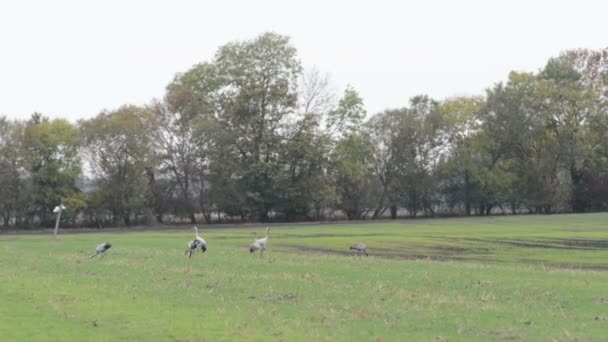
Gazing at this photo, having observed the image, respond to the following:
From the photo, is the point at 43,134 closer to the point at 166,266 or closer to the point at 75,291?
the point at 166,266

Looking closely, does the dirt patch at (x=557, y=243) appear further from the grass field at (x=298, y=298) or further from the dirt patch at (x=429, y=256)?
the grass field at (x=298, y=298)

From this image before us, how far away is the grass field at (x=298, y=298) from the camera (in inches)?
551

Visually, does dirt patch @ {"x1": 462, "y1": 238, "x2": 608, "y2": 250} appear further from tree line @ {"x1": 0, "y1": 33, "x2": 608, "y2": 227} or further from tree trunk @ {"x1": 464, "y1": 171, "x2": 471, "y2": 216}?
tree trunk @ {"x1": 464, "y1": 171, "x2": 471, "y2": 216}

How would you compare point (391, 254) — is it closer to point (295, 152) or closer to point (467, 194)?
point (295, 152)

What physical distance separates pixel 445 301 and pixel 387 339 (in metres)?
5.03

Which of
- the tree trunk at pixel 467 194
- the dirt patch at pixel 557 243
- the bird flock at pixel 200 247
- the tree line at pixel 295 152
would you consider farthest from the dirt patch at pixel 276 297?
the tree trunk at pixel 467 194

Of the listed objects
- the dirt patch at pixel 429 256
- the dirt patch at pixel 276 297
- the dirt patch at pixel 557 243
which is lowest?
the dirt patch at pixel 276 297

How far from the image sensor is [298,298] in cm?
1873

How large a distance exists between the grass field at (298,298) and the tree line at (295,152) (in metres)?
49.8

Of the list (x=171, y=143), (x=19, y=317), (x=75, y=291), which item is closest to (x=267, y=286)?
(x=75, y=291)

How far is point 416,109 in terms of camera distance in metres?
101

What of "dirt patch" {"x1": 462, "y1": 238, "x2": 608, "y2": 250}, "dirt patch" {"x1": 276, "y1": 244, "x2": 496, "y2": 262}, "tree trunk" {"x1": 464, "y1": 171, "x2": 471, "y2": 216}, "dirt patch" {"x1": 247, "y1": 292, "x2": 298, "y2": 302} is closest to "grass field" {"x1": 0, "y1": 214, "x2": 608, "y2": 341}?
"dirt patch" {"x1": 247, "y1": 292, "x2": 298, "y2": 302}

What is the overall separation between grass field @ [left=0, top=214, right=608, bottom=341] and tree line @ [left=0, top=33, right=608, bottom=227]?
4981 cm

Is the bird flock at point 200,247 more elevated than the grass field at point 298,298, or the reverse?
the bird flock at point 200,247
